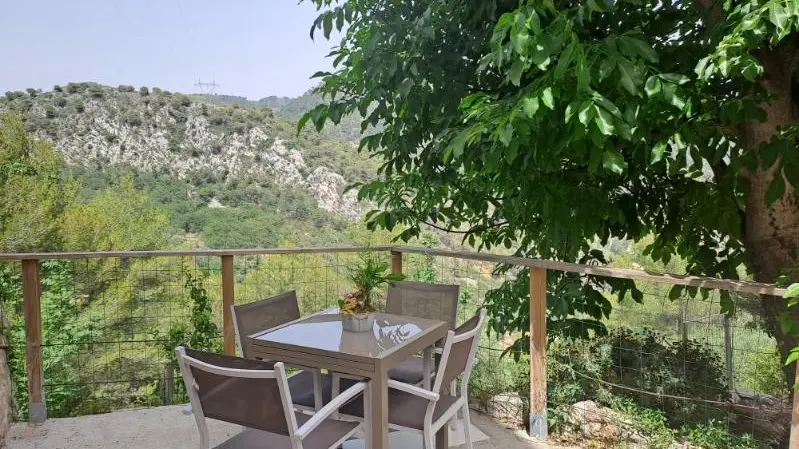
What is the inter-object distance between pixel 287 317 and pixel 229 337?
88 centimetres

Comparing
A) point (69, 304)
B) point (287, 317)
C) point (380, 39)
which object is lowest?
point (69, 304)

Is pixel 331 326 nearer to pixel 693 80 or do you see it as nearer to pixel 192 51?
pixel 693 80

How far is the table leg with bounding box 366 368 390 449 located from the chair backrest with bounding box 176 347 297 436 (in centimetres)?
39

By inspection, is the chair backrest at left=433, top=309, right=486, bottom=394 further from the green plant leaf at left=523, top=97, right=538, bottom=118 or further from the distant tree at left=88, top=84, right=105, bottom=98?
the distant tree at left=88, top=84, right=105, bottom=98

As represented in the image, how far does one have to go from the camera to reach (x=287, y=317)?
2682 millimetres

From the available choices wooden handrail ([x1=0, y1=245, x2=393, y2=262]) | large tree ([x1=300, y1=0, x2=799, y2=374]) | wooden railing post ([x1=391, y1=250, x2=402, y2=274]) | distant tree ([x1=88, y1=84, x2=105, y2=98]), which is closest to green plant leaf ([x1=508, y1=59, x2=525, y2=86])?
large tree ([x1=300, y1=0, x2=799, y2=374])

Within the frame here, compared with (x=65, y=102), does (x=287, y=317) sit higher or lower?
lower

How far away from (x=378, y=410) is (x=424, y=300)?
1021 millimetres

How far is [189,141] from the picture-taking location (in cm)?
2309

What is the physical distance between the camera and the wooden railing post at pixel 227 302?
131 inches

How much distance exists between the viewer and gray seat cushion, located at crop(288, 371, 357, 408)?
2.31m

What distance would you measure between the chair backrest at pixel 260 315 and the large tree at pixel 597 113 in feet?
2.94

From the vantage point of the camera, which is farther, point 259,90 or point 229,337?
point 259,90

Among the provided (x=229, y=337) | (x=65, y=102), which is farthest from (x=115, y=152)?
(x=229, y=337)
